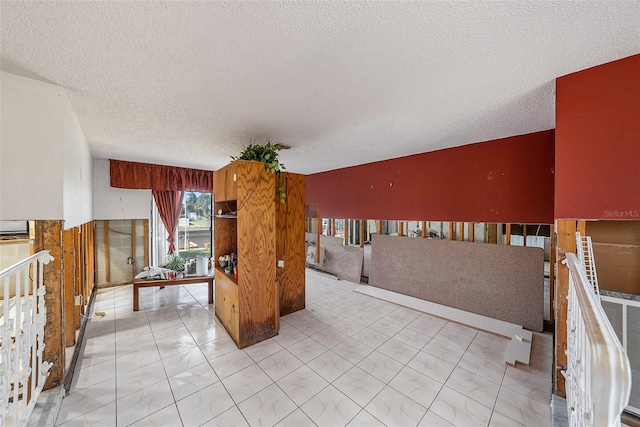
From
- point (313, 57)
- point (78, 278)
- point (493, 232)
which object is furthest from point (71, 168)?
point (493, 232)

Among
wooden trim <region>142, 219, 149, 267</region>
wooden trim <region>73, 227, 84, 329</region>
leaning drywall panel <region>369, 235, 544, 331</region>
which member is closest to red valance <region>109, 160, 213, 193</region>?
wooden trim <region>142, 219, 149, 267</region>

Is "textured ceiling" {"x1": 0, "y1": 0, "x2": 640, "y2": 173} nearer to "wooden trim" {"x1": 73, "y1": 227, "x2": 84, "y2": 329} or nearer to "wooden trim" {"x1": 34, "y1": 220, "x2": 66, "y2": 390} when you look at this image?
"wooden trim" {"x1": 34, "y1": 220, "x2": 66, "y2": 390}

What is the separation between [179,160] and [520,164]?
5573 mm

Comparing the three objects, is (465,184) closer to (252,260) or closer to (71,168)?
(252,260)

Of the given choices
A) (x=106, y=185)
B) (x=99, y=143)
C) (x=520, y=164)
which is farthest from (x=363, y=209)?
(x=106, y=185)

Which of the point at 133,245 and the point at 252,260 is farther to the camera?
the point at 133,245

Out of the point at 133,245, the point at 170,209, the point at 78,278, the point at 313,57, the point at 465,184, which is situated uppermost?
the point at 313,57

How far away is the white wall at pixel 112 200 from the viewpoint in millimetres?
4434

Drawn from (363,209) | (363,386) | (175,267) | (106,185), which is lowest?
(363,386)

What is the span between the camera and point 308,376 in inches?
86.0

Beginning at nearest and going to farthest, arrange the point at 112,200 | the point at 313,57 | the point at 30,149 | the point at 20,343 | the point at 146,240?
the point at 20,343, the point at 313,57, the point at 30,149, the point at 112,200, the point at 146,240

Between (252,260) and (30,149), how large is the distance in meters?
1.98

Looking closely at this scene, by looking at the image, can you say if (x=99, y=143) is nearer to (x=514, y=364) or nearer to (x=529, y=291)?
(x=514, y=364)

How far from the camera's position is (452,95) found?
6.70ft
